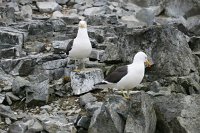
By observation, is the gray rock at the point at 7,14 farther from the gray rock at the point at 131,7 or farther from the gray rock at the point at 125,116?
the gray rock at the point at 125,116

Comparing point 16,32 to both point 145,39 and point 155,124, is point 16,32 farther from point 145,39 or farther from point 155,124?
point 155,124

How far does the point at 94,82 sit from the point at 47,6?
12863 mm

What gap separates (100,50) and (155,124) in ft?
17.5

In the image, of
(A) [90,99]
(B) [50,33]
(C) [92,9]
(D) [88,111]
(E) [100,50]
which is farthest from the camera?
(C) [92,9]

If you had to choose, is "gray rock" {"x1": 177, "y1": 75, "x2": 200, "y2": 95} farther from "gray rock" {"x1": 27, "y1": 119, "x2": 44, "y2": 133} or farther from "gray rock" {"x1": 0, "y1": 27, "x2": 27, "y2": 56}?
"gray rock" {"x1": 0, "y1": 27, "x2": 27, "y2": 56}

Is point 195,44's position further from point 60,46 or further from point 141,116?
point 141,116

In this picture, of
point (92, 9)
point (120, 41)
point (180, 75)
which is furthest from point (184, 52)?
point (92, 9)

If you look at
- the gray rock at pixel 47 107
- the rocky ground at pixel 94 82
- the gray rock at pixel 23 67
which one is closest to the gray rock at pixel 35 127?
the rocky ground at pixel 94 82

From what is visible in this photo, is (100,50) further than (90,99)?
Yes

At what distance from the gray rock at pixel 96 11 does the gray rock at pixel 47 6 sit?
5.50 ft

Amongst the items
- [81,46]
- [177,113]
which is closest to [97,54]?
[81,46]

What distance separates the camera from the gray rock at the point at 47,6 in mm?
24547

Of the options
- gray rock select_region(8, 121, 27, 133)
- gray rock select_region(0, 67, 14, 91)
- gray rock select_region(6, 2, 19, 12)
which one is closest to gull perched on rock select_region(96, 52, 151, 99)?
gray rock select_region(8, 121, 27, 133)

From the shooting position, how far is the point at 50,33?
19.8 metres
